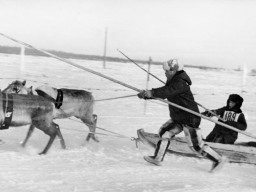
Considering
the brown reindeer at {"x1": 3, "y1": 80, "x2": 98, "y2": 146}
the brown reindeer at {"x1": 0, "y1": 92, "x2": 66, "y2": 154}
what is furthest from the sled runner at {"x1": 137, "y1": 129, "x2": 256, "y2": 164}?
A: the brown reindeer at {"x1": 0, "y1": 92, "x2": 66, "y2": 154}

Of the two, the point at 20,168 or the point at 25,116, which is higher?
the point at 25,116

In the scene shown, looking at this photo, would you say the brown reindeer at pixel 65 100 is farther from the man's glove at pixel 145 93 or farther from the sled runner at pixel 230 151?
the man's glove at pixel 145 93

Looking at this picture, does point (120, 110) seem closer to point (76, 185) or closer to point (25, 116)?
point (25, 116)

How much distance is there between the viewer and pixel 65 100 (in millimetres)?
9023

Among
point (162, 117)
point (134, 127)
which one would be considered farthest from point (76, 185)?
point (162, 117)

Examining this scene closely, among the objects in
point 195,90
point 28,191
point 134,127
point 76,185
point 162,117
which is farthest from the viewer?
point 195,90

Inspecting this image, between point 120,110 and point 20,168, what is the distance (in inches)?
379

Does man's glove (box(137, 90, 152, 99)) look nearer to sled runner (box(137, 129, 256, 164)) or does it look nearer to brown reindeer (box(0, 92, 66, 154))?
sled runner (box(137, 129, 256, 164))

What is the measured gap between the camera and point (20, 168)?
647 centimetres

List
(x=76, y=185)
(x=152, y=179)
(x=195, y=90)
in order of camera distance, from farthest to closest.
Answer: (x=195, y=90), (x=152, y=179), (x=76, y=185)

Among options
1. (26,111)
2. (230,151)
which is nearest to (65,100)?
(26,111)

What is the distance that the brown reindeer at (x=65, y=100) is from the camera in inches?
335

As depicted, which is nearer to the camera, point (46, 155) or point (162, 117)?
point (46, 155)

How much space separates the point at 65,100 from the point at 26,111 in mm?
1376
